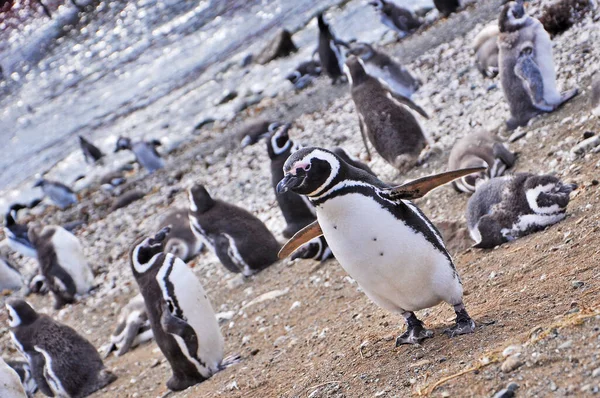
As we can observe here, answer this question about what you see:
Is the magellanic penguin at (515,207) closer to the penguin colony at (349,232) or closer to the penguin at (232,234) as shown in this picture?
the penguin colony at (349,232)

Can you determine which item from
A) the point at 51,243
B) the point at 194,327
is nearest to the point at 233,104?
the point at 51,243

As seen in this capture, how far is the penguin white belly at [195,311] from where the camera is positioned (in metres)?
5.39

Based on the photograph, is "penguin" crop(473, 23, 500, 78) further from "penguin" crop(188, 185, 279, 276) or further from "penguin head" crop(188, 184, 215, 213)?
"penguin head" crop(188, 184, 215, 213)

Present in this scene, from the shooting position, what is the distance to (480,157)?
642cm

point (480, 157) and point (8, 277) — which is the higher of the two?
point (480, 157)

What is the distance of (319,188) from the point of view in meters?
3.56

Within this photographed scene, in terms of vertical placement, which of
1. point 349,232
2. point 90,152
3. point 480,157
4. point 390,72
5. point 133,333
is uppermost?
point 349,232

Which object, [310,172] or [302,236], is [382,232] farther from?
[302,236]

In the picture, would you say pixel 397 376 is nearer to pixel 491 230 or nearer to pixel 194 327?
pixel 491 230

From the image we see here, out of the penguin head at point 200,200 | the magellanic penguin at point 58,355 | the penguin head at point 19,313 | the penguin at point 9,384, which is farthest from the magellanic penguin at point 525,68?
the penguin at point 9,384

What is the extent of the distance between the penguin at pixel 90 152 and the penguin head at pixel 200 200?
396 inches

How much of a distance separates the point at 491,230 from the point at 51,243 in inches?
263

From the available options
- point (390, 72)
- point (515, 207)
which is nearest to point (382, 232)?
point (515, 207)

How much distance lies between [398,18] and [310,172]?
448 inches
